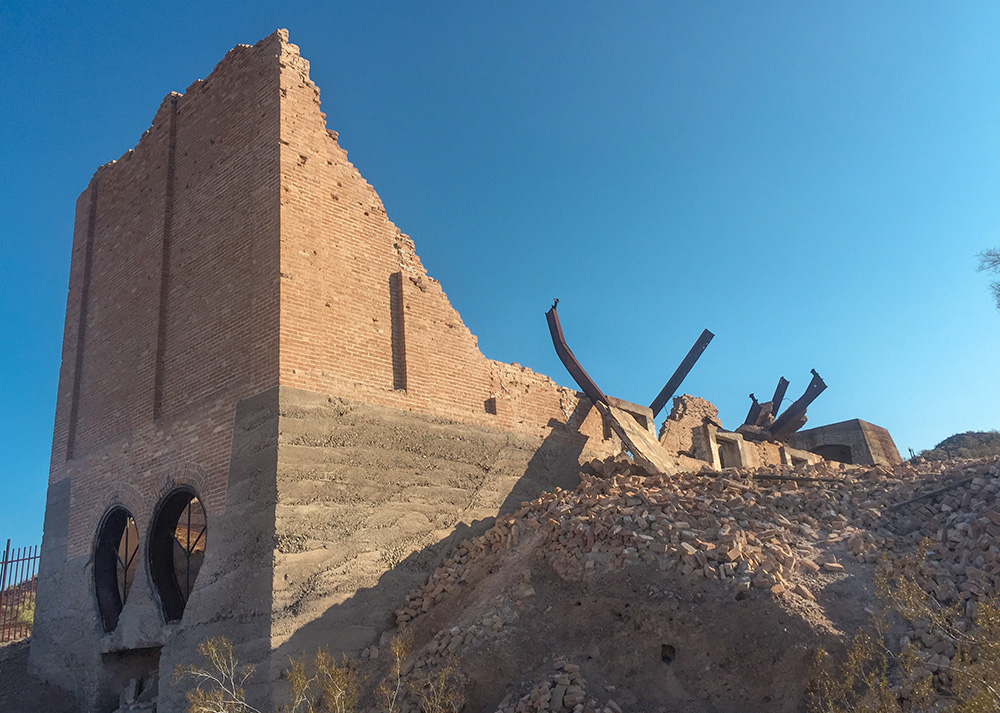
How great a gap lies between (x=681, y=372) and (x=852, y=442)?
28.9 ft

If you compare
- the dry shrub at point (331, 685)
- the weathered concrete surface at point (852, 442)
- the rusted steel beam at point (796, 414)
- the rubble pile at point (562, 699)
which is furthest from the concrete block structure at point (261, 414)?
the weathered concrete surface at point (852, 442)

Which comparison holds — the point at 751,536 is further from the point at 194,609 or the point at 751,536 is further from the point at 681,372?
the point at 681,372

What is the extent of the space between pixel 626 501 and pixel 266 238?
5.79m

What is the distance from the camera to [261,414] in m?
9.26

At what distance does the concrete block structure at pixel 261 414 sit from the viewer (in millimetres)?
8984

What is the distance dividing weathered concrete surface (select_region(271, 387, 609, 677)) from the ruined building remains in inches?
1.0

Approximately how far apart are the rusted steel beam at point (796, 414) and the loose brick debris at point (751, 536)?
9948 millimetres

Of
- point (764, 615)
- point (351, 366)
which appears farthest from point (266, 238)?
point (764, 615)

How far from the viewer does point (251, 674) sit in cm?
816

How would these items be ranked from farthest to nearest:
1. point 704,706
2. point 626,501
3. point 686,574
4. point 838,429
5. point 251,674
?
point 838,429
point 626,501
point 251,674
point 686,574
point 704,706

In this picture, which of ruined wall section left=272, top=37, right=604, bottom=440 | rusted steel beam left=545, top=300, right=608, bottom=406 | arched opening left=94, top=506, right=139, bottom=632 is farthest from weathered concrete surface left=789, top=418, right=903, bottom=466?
arched opening left=94, top=506, right=139, bottom=632

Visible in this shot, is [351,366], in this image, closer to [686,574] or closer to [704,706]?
[686,574]

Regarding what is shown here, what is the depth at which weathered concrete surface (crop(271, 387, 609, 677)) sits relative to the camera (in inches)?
340

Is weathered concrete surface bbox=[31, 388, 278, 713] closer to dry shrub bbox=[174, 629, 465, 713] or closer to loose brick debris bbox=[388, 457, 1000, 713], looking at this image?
dry shrub bbox=[174, 629, 465, 713]
